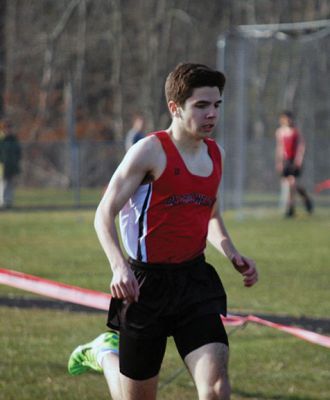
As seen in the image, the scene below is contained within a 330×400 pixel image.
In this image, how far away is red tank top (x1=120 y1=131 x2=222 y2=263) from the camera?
18.0ft

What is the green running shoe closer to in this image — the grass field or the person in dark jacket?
the grass field

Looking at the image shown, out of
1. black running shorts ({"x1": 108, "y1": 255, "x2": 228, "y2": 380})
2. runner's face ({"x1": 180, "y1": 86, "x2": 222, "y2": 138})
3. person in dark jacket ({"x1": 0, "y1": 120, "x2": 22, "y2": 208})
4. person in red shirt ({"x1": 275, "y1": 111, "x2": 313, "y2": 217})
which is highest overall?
runner's face ({"x1": 180, "y1": 86, "x2": 222, "y2": 138})

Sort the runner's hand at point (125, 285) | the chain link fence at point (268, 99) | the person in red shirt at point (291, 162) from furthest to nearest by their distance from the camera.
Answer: the person in red shirt at point (291, 162)
the chain link fence at point (268, 99)
the runner's hand at point (125, 285)

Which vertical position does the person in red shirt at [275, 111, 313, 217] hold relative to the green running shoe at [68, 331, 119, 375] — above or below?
below

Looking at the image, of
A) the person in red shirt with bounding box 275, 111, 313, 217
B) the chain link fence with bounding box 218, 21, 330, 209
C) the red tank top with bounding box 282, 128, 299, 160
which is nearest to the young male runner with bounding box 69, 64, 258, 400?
the chain link fence with bounding box 218, 21, 330, 209

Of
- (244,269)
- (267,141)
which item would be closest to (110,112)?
(267,141)

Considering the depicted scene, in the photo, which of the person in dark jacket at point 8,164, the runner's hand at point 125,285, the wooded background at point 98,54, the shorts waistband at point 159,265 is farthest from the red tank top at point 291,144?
the wooded background at point 98,54

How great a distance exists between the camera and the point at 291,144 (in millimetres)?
23984

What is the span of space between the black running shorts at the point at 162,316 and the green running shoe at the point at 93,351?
0.81m

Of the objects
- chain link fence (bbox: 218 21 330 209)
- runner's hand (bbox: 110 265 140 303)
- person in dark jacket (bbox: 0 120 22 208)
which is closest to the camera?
runner's hand (bbox: 110 265 140 303)

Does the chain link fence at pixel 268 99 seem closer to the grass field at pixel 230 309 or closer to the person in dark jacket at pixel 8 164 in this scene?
the grass field at pixel 230 309

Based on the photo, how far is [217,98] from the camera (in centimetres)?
547

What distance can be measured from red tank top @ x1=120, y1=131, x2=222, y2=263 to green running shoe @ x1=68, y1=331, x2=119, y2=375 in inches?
37.9

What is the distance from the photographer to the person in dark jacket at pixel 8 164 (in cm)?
2852
